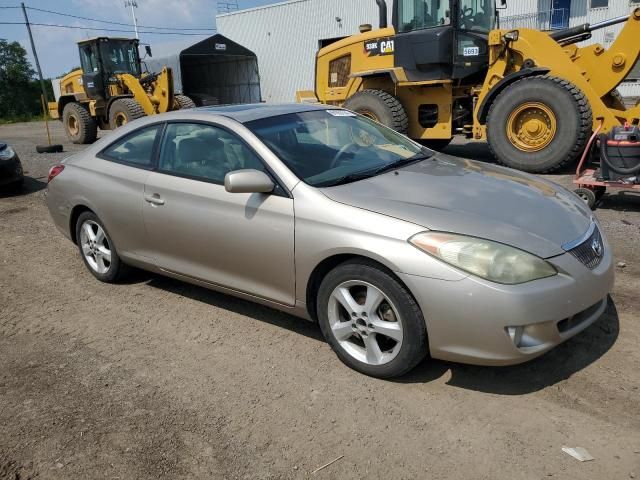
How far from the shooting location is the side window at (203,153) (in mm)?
3609

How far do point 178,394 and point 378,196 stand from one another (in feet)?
5.28

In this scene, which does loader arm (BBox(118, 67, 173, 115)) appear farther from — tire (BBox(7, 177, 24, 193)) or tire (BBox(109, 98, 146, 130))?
tire (BBox(7, 177, 24, 193))

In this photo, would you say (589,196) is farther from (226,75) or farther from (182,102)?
(226,75)

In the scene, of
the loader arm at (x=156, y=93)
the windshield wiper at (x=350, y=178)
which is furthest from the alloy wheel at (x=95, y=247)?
the loader arm at (x=156, y=93)

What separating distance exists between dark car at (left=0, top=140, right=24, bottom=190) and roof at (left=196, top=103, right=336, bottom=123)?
245 inches

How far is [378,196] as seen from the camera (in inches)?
123

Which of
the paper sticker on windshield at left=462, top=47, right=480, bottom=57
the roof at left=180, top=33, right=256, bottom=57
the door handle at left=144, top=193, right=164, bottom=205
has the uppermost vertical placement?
the roof at left=180, top=33, right=256, bottom=57

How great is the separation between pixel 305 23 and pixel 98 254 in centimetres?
2550

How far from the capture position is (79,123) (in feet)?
54.9

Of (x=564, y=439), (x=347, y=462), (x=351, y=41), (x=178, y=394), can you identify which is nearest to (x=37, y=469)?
(x=178, y=394)

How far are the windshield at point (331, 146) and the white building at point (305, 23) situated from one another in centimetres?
2238

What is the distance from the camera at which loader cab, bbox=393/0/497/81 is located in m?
8.59

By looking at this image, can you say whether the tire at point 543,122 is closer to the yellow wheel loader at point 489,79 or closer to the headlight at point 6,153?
the yellow wheel loader at point 489,79

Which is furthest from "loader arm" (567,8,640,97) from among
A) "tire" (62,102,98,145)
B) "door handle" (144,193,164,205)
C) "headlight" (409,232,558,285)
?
"tire" (62,102,98,145)
